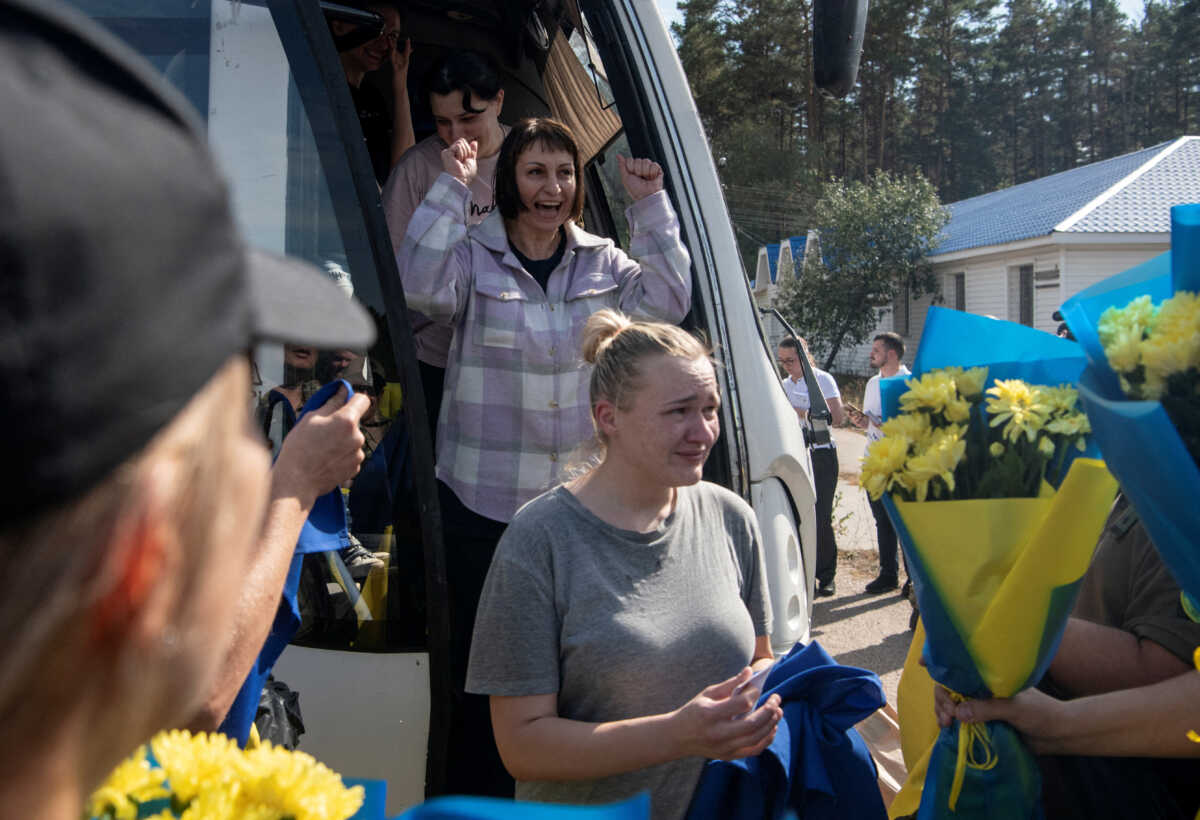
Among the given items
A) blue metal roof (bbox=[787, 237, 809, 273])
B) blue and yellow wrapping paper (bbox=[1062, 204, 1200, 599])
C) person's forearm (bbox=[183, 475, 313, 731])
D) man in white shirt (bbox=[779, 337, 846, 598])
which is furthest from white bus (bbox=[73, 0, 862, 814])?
blue metal roof (bbox=[787, 237, 809, 273])

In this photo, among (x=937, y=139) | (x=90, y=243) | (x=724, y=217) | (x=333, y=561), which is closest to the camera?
(x=90, y=243)

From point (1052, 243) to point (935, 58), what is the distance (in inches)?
1199

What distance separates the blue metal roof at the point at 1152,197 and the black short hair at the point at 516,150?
22.0m

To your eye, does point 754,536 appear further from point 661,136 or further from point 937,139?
point 937,139

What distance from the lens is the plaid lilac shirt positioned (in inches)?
103

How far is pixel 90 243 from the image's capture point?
47 cm

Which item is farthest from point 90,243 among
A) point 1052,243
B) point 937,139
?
point 937,139

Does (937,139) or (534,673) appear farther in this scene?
(937,139)

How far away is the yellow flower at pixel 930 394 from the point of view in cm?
157

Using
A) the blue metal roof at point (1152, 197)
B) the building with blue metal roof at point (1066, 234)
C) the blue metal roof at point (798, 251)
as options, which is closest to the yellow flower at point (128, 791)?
the building with blue metal roof at point (1066, 234)

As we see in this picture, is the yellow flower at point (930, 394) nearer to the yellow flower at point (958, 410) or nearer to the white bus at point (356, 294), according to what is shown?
the yellow flower at point (958, 410)

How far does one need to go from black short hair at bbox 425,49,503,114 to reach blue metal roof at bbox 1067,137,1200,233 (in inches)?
857

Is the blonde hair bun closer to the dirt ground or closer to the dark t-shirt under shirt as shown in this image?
the dark t-shirt under shirt

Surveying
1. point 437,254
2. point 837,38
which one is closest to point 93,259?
point 437,254
